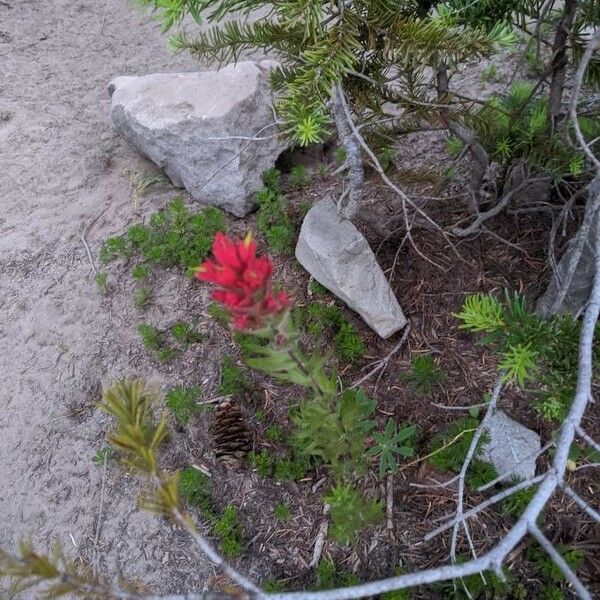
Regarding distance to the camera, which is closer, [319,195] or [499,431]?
[499,431]

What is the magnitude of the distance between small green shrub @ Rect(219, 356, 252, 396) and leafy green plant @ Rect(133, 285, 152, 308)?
2.67 ft

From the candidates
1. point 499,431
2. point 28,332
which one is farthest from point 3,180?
point 499,431

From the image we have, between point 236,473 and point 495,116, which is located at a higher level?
point 495,116

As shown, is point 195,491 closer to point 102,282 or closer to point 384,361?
point 384,361

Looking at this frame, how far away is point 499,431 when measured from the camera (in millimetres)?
2645

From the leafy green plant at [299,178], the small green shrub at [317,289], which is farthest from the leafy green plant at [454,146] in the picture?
the small green shrub at [317,289]

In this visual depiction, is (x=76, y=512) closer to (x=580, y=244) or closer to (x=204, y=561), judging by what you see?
(x=204, y=561)

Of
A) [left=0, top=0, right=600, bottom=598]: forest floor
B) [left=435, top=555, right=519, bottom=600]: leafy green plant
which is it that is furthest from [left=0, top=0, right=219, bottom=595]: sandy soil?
[left=435, top=555, right=519, bottom=600]: leafy green plant

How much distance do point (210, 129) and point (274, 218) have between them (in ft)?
2.61

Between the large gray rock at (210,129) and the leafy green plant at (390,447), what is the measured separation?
1.95m

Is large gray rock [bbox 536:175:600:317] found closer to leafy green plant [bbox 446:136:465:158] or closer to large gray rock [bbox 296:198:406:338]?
large gray rock [bbox 296:198:406:338]

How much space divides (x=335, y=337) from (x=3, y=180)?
11.1ft

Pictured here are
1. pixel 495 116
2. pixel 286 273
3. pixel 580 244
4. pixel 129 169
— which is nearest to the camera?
pixel 580 244

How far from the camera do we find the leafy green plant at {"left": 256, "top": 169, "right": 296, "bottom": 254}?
347cm
